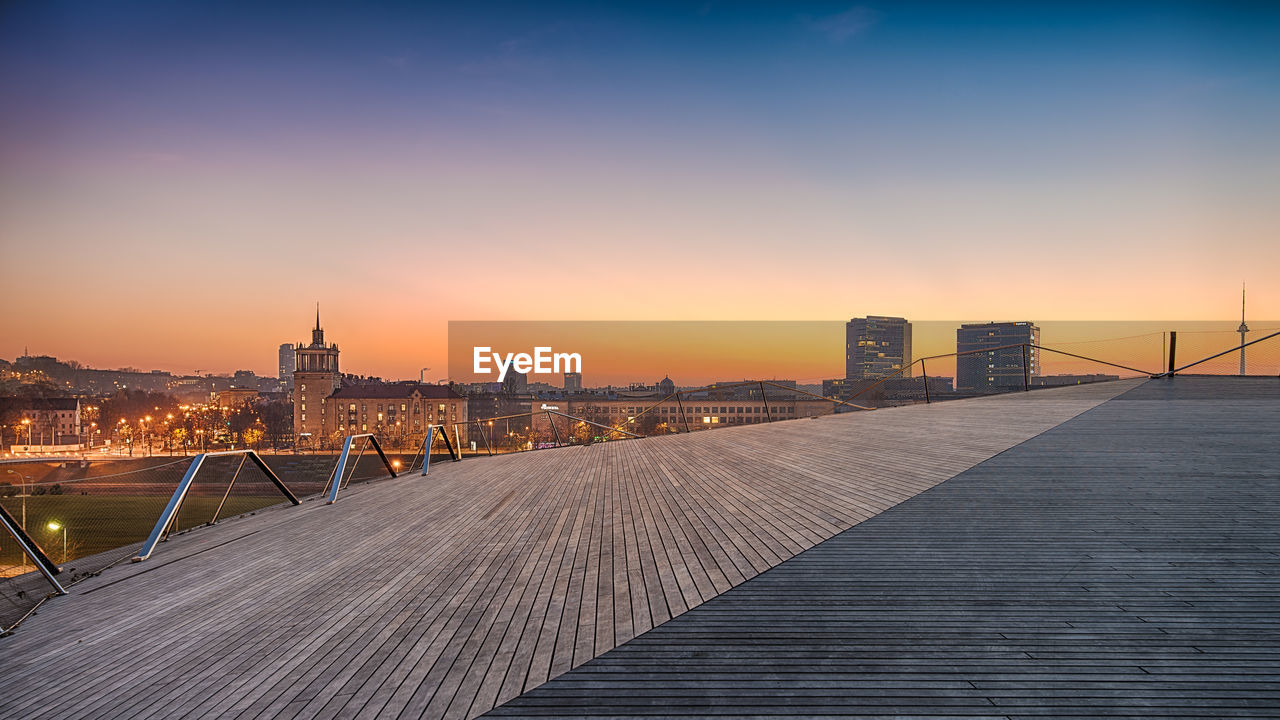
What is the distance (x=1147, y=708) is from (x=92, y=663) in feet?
20.3

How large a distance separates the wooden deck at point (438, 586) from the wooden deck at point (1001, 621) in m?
0.34

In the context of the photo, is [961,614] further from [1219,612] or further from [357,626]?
[357,626]

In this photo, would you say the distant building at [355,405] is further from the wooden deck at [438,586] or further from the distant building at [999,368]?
the wooden deck at [438,586]

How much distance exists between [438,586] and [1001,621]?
12.9ft

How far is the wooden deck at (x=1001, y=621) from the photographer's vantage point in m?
2.85

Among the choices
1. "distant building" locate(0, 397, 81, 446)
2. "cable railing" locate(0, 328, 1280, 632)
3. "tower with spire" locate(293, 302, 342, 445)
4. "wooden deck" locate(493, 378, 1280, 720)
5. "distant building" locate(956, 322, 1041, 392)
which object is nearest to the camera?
"wooden deck" locate(493, 378, 1280, 720)

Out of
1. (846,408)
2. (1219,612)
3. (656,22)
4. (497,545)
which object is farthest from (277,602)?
(656,22)

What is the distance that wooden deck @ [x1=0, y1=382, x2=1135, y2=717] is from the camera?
3309 millimetres

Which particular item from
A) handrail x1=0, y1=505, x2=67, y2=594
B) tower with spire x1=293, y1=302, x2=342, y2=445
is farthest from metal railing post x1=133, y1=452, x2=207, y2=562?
tower with spire x1=293, y1=302, x2=342, y2=445

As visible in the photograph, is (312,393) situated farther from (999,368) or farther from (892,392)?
(999,368)

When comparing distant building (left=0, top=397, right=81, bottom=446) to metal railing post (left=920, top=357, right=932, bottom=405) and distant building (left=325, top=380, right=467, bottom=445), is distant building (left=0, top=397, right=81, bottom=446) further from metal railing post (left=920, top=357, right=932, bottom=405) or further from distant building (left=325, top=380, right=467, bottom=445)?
metal railing post (left=920, top=357, right=932, bottom=405)

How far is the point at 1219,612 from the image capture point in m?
3.51

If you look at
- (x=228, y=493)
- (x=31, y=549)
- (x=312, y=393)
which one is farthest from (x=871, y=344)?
(x=312, y=393)

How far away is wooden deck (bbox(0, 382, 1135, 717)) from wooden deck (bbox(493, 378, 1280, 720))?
0.34 meters
